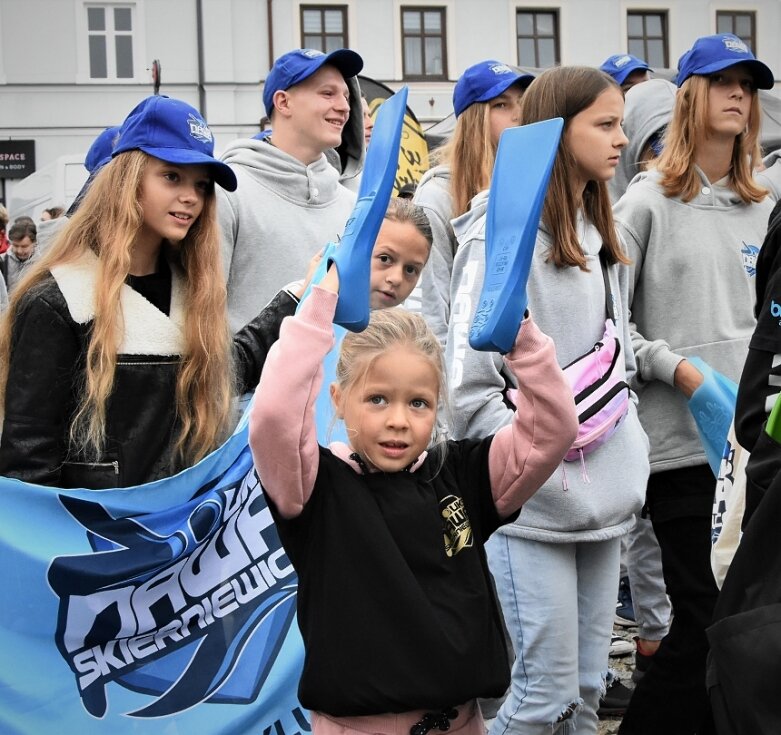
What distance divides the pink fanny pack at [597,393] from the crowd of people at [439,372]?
0.01 m

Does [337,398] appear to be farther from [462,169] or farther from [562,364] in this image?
[462,169]

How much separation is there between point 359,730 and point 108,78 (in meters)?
31.0

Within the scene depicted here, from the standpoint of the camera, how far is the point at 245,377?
12.6 feet


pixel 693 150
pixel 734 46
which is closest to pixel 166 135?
pixel 693 150

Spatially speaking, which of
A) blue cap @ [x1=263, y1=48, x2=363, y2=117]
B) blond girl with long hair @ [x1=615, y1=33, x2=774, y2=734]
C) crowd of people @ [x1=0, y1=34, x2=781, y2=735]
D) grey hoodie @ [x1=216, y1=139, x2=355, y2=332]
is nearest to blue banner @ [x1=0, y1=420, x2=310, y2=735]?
crowd of people @ [x1=0, y1=34, x2=781, y2=735]

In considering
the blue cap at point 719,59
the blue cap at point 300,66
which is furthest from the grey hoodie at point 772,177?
the blue cap at point 300,66

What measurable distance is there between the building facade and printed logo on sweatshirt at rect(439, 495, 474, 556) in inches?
1124

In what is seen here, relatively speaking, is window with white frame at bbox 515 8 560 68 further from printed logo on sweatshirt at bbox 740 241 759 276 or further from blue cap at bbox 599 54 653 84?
printed logo on sweatshirt at bbox 740 241 759 276

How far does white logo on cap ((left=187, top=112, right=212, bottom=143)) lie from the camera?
3625mm

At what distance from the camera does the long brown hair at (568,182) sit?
3.66 metres

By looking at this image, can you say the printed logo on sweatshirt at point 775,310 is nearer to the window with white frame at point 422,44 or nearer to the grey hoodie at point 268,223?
the grey hoodie at point 268,223

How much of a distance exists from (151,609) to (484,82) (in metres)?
2.35

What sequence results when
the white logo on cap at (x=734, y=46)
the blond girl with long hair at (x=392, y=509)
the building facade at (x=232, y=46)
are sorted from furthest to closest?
the building facade at (x=232, y=46) < the white logo on cap at (x=734, y=46) < the blond girl with long hair at (x=392, y=509)

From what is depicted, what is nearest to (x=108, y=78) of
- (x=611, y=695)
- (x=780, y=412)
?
(x=611, y=695)
